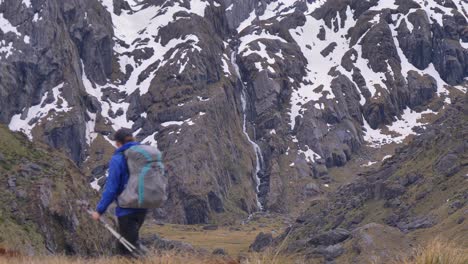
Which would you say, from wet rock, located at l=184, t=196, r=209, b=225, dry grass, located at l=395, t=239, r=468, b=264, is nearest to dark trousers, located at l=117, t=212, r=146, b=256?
dry grass, located at l=395, t=239, r=468, b=264

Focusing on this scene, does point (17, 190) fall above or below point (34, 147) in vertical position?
below

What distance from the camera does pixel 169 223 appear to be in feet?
589

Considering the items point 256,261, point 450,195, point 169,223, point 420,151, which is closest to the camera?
point 256,261

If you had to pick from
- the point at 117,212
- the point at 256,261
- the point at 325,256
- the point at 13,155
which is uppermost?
the point at 13,155

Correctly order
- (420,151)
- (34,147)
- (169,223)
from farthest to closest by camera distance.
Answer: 1. (169,223)
2. (420,151)
3. (34,147)

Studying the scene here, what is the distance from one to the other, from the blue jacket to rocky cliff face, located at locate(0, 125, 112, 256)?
78.7 ft

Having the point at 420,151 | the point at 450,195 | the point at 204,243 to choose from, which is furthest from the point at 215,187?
the point at 450,195

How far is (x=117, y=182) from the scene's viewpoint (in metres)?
12.7

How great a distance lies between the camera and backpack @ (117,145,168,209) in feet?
40.8

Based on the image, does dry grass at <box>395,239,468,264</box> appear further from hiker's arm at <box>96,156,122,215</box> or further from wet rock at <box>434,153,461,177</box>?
wet rock at <box>434,153,461,177</box>

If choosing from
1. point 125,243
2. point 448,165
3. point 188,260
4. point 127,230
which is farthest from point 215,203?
point 188,260

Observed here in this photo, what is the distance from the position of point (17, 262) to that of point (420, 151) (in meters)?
95.3

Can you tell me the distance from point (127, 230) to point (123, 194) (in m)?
0.96

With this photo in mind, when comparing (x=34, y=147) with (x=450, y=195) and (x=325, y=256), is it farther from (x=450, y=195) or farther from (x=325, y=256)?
(x=450, y=195)
